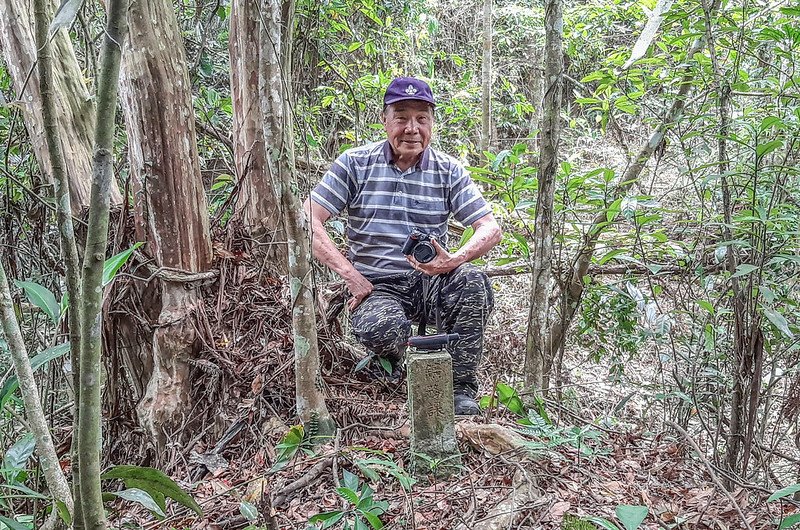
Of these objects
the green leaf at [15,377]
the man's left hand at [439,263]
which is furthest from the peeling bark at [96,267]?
the man's left hand at [439,263]

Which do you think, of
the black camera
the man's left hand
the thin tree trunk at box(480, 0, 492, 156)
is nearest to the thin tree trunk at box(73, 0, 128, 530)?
the black camera

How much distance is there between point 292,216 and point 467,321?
1249mm

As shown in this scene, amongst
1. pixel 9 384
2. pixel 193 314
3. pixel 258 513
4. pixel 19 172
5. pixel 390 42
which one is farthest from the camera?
pixel 390 42

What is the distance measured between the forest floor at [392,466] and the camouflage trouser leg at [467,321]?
0.86 feet

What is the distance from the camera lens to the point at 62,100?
10.1ft

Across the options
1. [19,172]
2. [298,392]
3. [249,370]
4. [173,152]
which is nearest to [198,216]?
[173,152]

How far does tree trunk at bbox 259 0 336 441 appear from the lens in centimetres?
211

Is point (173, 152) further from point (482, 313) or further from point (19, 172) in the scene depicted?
point (19, 172)

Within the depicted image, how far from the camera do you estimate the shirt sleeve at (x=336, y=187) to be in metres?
3.24

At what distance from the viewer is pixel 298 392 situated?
8.00 feet

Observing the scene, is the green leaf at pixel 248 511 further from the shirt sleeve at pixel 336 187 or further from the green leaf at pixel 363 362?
the shirt sleeve at pixel 336 187

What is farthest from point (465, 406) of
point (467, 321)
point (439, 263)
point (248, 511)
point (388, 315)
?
point (248, 511)

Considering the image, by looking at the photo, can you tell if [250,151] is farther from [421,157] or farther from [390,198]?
[421,157]

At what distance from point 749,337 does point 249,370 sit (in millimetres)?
2441
